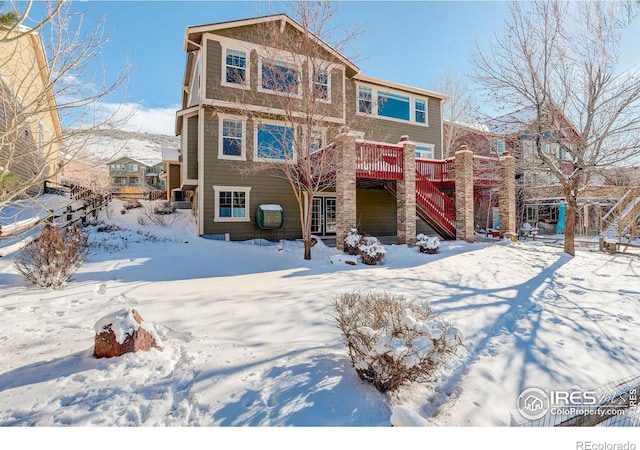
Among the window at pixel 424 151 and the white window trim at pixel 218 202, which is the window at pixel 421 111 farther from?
the white window trim at pixel 218 202

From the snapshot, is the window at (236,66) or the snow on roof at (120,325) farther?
the window at (236,66)

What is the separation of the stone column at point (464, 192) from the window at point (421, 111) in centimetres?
625

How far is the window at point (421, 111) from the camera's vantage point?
18.0 m

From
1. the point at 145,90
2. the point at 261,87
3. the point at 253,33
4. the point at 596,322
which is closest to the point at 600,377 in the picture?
the point at 596,322

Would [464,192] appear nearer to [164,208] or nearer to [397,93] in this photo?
[397,93]

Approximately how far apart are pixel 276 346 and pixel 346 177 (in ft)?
26.6

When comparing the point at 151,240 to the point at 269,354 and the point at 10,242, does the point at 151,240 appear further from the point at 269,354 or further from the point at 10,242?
the point at 269,354

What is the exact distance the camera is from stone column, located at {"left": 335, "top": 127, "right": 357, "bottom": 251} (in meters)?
10.9

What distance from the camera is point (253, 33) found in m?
12.7

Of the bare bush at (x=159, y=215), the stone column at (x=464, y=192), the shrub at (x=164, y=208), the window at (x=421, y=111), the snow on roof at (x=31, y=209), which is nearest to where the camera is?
the snow on roof at (x=31, y=209)

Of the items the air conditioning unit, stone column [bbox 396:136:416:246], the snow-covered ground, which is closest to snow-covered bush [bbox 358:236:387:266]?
the snow-covered ground

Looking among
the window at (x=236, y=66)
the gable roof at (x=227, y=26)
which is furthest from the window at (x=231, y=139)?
the gable roof at (x=227, y=26)

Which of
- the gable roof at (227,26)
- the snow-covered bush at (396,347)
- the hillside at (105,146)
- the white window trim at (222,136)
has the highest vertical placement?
the gable roof at (227,26)
